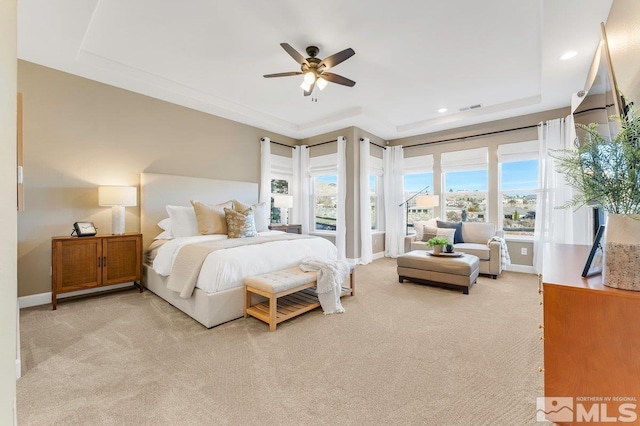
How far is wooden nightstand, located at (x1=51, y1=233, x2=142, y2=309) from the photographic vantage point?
298 cm

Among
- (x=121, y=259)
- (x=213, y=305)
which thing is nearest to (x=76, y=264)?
(x=121, y=259)

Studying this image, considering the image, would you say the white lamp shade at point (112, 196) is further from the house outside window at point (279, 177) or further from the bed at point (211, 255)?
the house outside window at point (279, 177)

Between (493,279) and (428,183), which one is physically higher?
(428,183)

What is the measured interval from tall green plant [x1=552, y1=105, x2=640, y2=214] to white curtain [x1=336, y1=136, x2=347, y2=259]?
4433 millimetres

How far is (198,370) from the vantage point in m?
1.89

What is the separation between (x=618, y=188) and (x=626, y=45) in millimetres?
1412

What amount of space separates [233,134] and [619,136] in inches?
197

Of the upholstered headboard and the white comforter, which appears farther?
the upholstered headboard

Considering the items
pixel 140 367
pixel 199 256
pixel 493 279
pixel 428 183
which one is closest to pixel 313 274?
pixel 199 256

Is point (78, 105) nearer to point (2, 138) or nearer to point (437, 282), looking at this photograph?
point (2, 138)

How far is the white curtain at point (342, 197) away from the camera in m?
5.57

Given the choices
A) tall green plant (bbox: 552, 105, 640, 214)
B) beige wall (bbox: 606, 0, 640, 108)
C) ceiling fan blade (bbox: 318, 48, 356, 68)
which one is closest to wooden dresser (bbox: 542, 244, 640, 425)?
tall green plant (bbox: 552, 105, 640, 214)

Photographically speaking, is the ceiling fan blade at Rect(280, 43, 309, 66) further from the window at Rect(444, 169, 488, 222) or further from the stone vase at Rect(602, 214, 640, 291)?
the window at Rect(444, 169, 488, 222)

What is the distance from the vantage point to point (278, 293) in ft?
8.24
